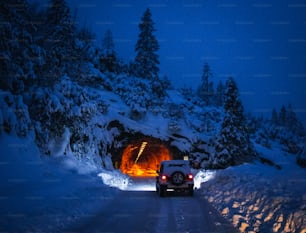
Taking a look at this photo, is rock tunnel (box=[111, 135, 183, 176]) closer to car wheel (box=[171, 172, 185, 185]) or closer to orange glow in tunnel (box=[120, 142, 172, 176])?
orange glow in tunnel (box=[120, 142, 172, 176])

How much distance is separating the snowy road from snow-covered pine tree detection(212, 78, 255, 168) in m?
27.7

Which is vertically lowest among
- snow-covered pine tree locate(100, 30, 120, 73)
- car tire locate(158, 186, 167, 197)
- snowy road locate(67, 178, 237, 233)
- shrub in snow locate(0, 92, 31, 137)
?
car tire locate(158, 186, 167, 197)

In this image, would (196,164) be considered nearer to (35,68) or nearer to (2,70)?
(35,68)

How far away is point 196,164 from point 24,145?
3240cm

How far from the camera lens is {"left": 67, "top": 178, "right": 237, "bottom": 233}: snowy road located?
875 cm

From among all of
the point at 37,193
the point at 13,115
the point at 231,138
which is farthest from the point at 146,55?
the point at 37,193

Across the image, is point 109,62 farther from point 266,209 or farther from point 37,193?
point 266,209

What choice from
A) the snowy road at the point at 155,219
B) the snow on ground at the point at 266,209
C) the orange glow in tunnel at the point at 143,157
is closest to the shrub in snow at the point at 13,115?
the snowy road at the point at 155,219

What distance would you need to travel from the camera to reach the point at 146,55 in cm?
6400

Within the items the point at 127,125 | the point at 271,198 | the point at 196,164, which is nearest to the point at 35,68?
the point at 271,198

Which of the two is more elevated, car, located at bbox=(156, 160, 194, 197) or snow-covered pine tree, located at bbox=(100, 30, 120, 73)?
snow-covered pine tree, located at bbox=(100, 30, 120, 73)

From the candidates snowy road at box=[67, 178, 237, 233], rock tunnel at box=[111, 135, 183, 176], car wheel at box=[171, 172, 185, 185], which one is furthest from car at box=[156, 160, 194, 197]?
rock tunnel at box=[111, 135, 183, 176]

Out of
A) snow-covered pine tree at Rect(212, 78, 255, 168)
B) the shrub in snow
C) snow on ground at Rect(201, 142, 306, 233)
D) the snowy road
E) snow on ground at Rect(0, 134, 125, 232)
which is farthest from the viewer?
snow-covered pine tree at Rect(212, 78, 255, 168)

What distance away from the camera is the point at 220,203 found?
13.1 m
